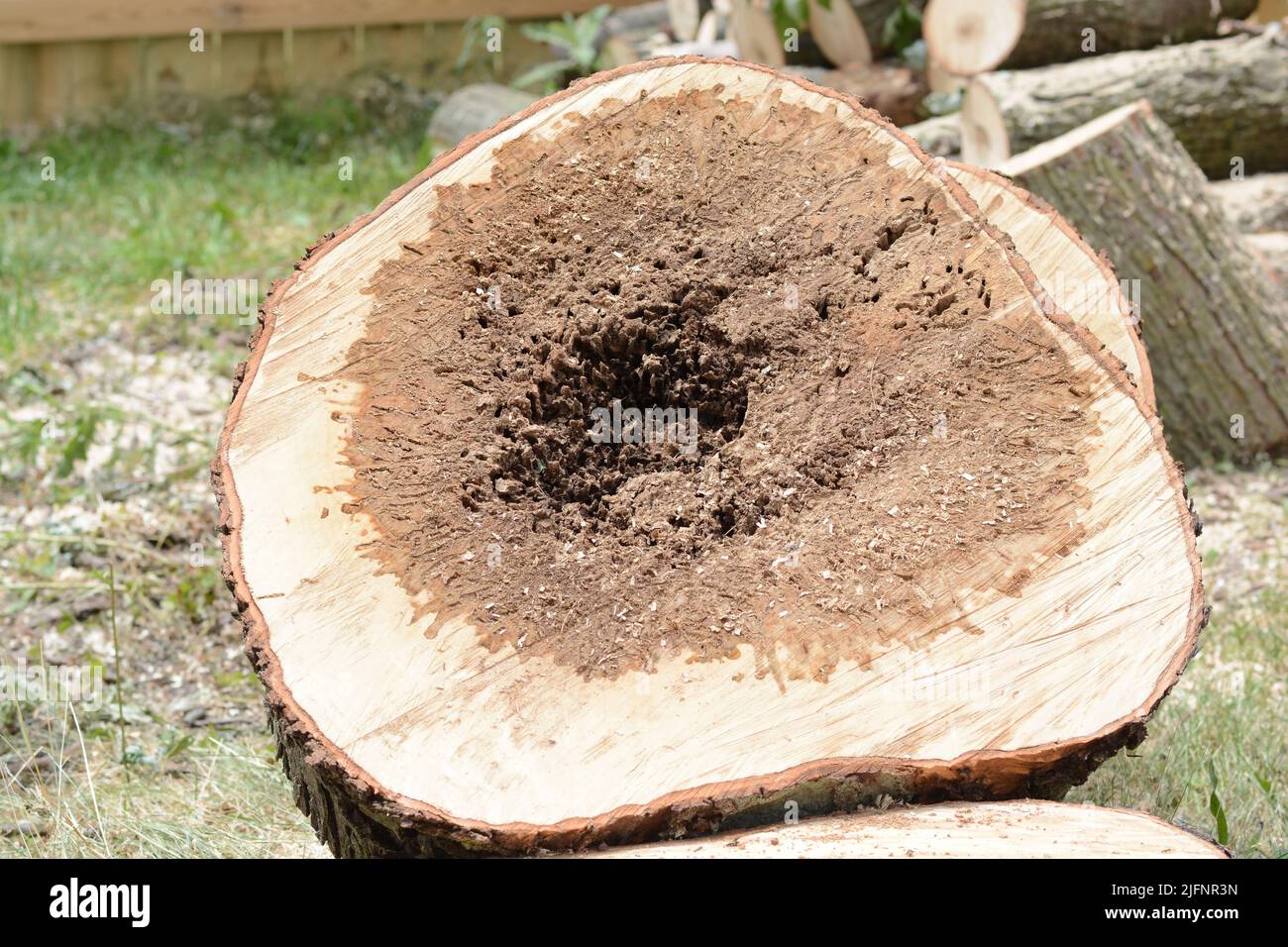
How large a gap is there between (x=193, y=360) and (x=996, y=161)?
2866mm

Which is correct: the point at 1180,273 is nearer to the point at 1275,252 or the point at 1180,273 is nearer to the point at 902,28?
the point at 1275,252

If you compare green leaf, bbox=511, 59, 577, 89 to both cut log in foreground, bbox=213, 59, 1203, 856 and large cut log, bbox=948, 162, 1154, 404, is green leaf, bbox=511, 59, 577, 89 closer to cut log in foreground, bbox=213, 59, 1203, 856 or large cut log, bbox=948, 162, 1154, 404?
cut log in foreground, bbox=213, 59, 1203, 856

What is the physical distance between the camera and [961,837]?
65.5 inches

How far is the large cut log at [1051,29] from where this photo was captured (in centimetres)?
468

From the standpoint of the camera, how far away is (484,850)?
1.66 m

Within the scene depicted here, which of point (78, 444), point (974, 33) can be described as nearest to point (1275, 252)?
point (974, 33)

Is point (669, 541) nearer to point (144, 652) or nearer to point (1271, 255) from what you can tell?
point (144, 652)

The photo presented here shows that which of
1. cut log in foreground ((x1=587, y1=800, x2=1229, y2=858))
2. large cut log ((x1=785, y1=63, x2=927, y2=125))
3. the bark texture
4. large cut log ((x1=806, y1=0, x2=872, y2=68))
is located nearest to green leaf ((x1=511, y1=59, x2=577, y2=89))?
large cut log ((x1=806, y1=0, x2=872, y2=68))

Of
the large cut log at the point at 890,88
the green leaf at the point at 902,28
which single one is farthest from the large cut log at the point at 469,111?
the green leaf at the point at 902,28

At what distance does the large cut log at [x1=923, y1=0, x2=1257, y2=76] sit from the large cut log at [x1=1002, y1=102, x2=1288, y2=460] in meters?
1.11

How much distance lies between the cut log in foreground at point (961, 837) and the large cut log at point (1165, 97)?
3144 millimetres

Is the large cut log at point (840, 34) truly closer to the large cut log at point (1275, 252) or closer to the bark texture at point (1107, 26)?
the bark texture at point (1107, 26)

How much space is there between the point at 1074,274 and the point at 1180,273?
5.30 ft
